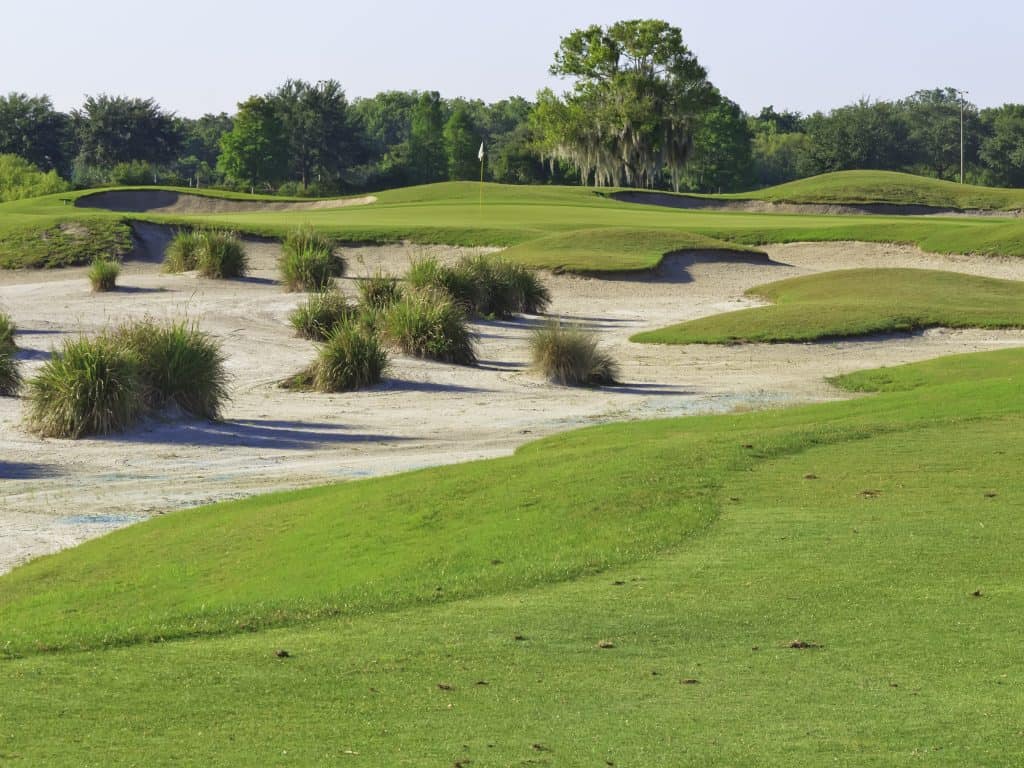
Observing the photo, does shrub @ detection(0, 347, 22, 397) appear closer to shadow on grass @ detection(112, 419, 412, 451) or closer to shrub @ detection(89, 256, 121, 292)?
shadow on grass @ detection(112, 419, 412, 451)

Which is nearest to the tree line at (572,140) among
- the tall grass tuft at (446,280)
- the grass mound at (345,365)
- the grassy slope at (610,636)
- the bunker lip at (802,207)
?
the bunker lip at (802,207)

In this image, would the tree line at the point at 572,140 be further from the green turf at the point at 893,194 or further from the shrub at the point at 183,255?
the shrub at the point at 183,255

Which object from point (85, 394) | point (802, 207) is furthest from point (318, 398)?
point (802, 207)

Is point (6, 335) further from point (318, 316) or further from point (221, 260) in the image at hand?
point (221, 260)

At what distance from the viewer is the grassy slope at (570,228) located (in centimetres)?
4788

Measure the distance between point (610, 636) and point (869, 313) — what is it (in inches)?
1014

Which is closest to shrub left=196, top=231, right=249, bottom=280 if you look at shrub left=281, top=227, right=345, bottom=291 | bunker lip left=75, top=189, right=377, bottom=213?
shrub left=281, top=227, right=345, bottom=291

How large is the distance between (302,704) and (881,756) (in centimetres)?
280

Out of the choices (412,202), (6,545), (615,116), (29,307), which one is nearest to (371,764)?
(6,545)

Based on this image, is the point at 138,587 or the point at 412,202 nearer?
the point at 138,587

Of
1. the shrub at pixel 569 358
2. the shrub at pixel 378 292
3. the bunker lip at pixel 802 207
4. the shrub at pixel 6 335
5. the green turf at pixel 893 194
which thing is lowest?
the shrub at pixel 569 358

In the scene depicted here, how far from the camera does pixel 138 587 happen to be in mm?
11281

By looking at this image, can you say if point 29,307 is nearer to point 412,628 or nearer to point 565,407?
point 565,407

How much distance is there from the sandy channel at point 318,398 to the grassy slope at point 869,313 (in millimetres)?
635
